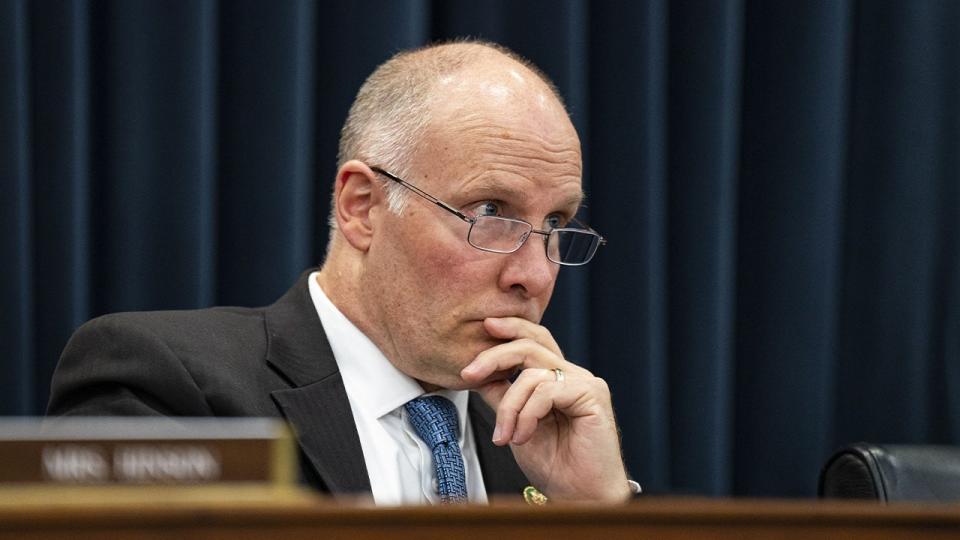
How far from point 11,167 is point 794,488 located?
172 cm

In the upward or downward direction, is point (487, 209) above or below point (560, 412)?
above

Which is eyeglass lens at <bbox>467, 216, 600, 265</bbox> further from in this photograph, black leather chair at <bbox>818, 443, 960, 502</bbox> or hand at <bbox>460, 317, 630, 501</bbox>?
black leather chair at <bbox>818, 443, 960, 502</bbox>

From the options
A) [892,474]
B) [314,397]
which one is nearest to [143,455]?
[314,397]

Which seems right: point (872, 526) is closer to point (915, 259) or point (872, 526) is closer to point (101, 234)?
point (101, 234)

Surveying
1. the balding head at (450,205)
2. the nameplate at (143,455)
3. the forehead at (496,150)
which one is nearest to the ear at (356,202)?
the balding head at (450,205)

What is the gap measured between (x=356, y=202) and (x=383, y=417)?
13.9 inches

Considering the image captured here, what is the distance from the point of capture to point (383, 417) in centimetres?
179

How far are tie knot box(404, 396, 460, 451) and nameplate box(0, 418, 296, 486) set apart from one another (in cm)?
111

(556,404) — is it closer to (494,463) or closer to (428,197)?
(494,463)

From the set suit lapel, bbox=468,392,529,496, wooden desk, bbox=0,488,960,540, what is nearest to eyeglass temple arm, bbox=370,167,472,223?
suit lapel, bbox=468,392,529,496

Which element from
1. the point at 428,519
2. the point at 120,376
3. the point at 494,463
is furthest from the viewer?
the point at 494,463

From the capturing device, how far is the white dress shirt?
5.67ft

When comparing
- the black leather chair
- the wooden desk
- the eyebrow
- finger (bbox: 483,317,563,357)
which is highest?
the eyebrow

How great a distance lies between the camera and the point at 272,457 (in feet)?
2.19
